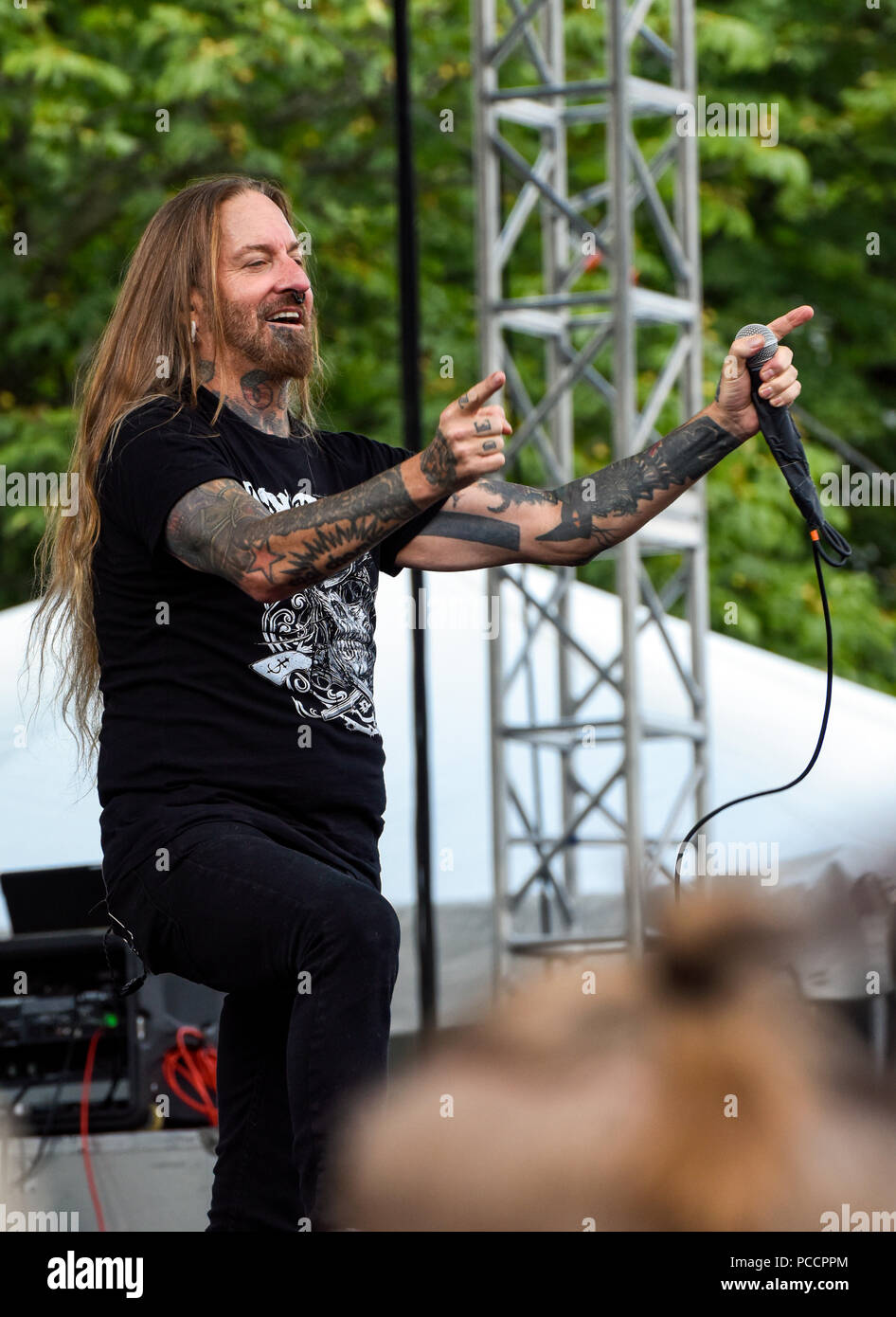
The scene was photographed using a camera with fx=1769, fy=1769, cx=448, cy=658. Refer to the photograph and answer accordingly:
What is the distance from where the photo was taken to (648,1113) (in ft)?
9.08

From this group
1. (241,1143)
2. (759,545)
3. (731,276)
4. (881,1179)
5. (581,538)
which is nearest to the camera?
(241,1143)

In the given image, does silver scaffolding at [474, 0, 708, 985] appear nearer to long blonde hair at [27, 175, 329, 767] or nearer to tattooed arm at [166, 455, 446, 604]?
long blonde hair at [27, 175, 329, 767]

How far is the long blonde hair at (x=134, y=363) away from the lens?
2293mm

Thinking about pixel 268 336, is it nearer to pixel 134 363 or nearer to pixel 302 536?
pixel 134 363

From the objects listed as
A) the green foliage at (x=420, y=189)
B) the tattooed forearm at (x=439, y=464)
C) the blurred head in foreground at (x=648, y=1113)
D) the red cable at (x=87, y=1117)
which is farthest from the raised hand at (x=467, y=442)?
the green foliage at (x=420, y=189)

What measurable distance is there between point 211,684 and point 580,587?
4.28 m

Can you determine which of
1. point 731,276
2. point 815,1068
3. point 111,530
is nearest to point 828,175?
point 731,276

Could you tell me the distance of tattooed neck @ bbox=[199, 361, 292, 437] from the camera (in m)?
2.31

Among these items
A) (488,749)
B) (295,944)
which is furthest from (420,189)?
(295,944)

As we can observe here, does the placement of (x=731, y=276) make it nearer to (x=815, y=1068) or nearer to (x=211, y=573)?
(x=815, y=1068)

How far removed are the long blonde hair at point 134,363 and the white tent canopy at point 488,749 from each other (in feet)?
8.99

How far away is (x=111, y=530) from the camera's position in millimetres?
2191

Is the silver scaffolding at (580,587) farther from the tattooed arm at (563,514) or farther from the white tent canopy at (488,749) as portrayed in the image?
the tattooed arm at (563,514)
